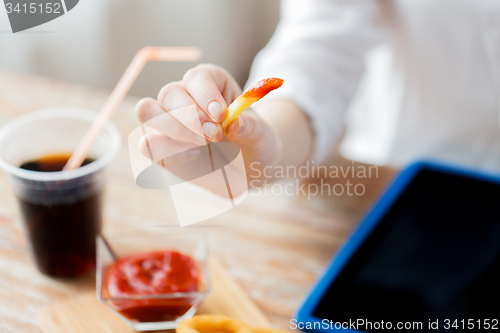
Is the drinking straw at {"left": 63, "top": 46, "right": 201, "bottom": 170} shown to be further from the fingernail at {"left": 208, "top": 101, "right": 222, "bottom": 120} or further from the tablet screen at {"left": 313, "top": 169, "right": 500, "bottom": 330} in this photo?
the tablet screen at {"left": 313, "top": 169, "right": 500, "bottom": 330}

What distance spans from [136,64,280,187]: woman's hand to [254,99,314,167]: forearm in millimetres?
A: 167

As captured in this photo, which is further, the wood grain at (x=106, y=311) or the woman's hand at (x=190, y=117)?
the wood grain at (x=106, y=311)

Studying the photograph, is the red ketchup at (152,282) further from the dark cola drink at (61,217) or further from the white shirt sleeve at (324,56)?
the white shirt sleeve at (324,56)

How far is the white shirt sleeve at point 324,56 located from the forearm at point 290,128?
0.01 meters

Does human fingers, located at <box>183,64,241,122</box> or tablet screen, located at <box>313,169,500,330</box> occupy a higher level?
human fingers, located at <box>183,64,241,122</box>

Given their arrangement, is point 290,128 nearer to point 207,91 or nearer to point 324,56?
point 324,56

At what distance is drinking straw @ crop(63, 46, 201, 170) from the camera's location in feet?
0.86

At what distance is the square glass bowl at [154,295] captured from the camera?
288 millimetres

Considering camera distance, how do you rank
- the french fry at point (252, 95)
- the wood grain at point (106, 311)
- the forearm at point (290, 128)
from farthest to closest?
the forearm at point (290, 128)
the wood grain at point (106, 311)
the french fry at point (252, 95)

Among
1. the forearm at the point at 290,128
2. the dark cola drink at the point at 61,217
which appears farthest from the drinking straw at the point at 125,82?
the forearm at the point at 290,128

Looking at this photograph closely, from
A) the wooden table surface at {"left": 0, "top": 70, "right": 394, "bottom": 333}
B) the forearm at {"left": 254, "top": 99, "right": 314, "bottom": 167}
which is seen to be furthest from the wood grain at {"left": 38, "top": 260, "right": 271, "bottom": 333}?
the forearm at {"left": 254, "top": 99, "right": 314, "bottom": 167}

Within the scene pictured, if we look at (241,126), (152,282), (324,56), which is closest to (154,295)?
(152,282)

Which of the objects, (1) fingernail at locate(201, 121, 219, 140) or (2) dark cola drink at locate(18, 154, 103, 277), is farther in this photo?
(2) dark cola drink at locate(18, 154, 103, 277)

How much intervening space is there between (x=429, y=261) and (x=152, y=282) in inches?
8.3
